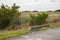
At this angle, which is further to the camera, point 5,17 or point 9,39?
point 5,17

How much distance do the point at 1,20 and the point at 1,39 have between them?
1329cm

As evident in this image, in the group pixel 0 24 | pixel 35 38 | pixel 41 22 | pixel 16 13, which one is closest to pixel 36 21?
pixel 41 22

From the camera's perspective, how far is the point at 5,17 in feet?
86.0

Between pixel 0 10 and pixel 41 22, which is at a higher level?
pixel 0 10

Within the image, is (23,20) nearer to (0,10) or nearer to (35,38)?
(0,10)

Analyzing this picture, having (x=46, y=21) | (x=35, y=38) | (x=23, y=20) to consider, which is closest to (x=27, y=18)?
(x=23, y=20)

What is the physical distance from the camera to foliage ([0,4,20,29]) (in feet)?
84.7

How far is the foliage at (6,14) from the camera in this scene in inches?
1016

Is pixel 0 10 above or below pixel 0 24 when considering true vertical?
above

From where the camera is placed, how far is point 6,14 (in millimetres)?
25984

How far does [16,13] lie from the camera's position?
86.9 feet

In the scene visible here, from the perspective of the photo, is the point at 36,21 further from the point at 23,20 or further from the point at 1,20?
the point at 1,20

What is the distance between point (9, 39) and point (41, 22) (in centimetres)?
1300

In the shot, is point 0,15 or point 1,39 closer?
point 1,39
